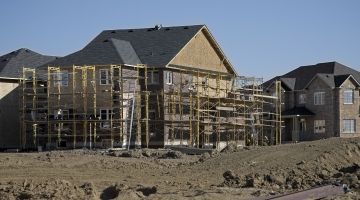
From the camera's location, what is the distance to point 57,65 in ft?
140

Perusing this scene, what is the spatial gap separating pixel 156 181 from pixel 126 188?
3174 millimetres

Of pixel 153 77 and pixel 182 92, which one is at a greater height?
pixel 153 77

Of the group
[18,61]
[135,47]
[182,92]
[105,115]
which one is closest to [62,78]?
[105,115]

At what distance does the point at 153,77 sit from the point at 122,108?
479cm

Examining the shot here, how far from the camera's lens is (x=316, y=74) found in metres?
61.5

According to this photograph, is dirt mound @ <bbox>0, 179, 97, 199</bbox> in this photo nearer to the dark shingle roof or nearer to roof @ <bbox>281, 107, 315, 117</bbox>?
the dark shingle roof

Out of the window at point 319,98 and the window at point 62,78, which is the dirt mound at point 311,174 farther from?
the window at point 319,98

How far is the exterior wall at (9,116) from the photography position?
45469 millimetres

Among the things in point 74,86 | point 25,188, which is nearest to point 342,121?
point 74,86

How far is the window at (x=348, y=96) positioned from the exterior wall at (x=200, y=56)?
1488 cm

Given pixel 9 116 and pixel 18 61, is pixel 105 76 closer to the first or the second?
pixel 9 116

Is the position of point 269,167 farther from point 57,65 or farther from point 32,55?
point 32,55

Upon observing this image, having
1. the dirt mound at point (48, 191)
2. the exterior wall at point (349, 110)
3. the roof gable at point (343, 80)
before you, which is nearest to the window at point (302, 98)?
the roof gable at point (343, 80)

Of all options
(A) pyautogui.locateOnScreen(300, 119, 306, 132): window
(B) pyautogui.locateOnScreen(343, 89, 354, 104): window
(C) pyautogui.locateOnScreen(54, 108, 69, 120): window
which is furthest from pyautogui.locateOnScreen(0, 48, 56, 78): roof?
(B) pyautogui.locateOnScreen(343, 89, 354, 104): window
